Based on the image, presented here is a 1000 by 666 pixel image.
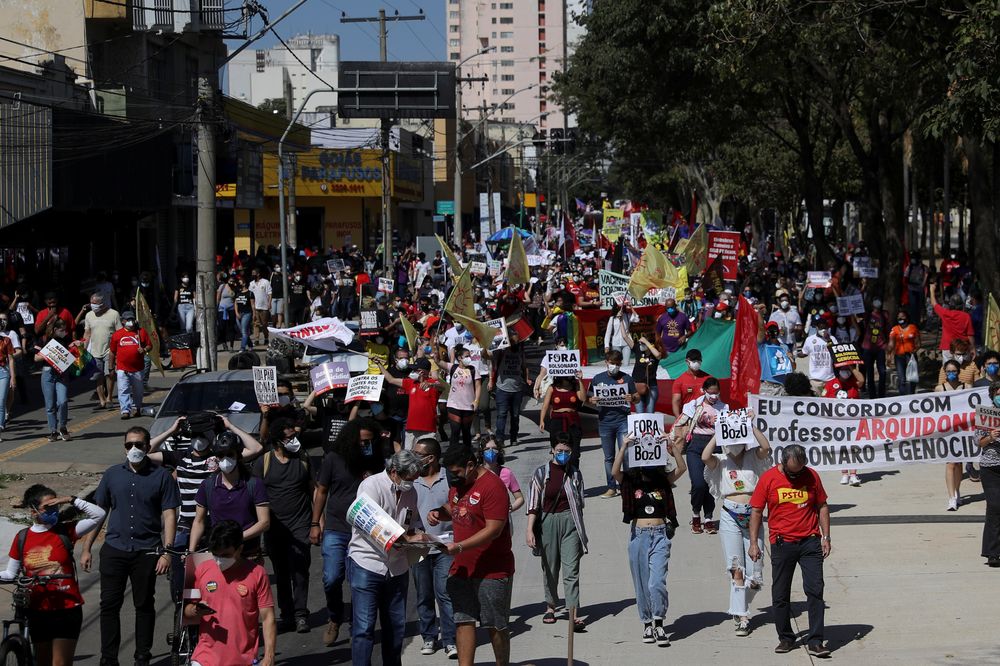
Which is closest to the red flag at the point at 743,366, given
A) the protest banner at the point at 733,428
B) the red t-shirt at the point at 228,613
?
the protest banner at the point at 733,428

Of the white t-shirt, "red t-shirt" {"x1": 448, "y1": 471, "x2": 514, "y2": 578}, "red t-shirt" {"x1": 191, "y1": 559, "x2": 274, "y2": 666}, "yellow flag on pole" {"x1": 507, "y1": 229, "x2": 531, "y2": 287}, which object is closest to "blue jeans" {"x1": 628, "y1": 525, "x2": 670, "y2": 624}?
"red t-shirt" {"x1": 448, "y1": 471, "x2": 514, "y2": 578}

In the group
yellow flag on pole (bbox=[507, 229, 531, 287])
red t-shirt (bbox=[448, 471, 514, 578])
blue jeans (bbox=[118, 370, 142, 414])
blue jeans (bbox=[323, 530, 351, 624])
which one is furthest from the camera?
A: yellow flag on pole (bbox=[507, 229, 531, 287])

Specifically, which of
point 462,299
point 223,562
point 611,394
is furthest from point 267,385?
point 223,562

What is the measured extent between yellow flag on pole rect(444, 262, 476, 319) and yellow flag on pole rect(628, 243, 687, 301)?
19.3 ft

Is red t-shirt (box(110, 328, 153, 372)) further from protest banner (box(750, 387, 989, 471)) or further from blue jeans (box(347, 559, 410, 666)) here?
blue jeans (box(347, 559, 410, 666))

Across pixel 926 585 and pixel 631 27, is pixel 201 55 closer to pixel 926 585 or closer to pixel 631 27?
pixel 631 27

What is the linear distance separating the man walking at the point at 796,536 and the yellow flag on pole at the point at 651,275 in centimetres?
1521

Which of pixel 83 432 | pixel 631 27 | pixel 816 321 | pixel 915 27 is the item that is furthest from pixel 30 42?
pixel 915 27

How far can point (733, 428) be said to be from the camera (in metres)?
10.6

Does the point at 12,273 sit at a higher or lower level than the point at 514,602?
higher

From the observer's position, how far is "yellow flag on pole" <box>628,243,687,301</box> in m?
25.0

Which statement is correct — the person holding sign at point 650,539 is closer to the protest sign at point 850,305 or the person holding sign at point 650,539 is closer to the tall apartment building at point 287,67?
the protest sign at point 850,305

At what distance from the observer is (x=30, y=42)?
118 ft

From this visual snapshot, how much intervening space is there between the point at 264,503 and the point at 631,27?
796 inches
